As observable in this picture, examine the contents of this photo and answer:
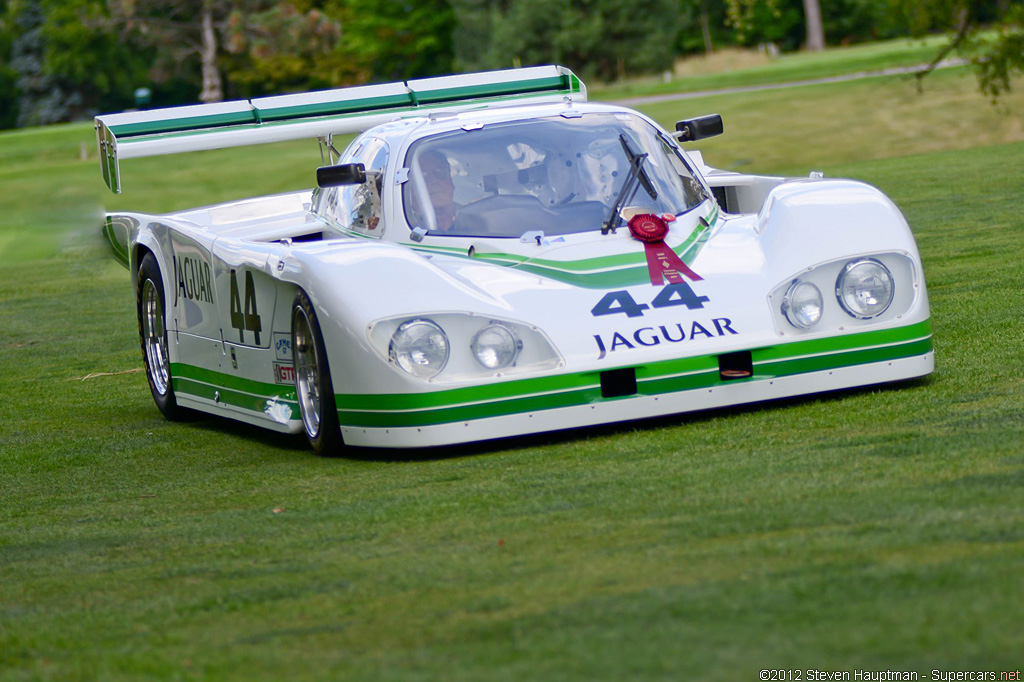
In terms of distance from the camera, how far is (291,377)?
7133 mm

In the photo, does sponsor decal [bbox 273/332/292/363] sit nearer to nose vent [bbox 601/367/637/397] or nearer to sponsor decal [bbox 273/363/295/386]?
sponsor decal [bbox 273/363/295/386]

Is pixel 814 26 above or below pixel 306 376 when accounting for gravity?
below

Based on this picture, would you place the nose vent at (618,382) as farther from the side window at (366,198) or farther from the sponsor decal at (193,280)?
the sponsor decal at (193,280)

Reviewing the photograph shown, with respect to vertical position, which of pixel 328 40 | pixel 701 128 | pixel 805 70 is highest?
pixel 328 40

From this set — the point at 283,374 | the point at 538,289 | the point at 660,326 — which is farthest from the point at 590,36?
the point at 660,326

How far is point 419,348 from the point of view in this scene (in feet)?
20.7

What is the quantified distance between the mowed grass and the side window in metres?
1.16

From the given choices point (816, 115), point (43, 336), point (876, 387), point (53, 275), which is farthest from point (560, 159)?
point (816, 115)

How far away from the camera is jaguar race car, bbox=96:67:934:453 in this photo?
249 inches

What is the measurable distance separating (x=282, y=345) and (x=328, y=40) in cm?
7320

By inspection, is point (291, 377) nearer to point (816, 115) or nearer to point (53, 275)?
point (53, 275)

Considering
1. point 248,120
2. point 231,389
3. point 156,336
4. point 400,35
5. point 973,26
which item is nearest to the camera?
point 231,389

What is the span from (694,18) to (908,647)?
82.9 metres

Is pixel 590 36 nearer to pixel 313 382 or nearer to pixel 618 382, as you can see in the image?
pixel 313 382
